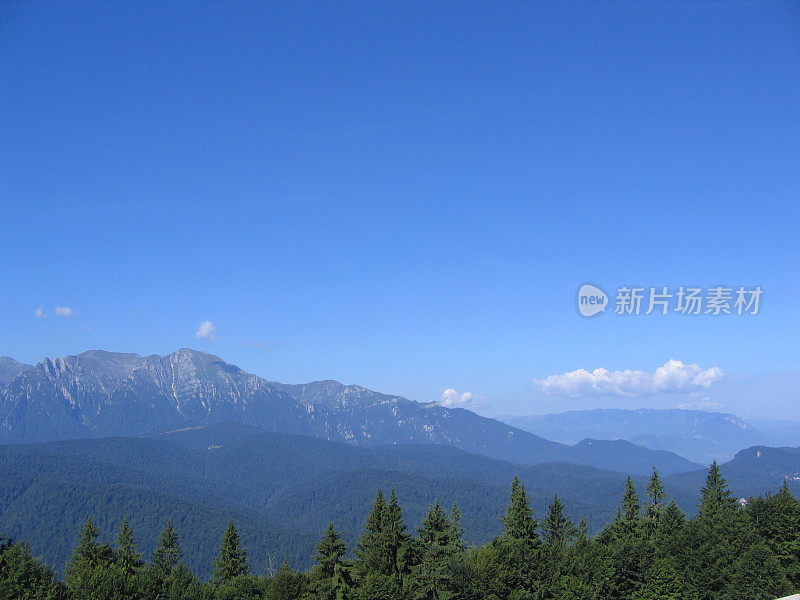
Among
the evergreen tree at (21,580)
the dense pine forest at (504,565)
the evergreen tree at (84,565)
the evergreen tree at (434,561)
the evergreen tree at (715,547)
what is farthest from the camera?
the evergreen tree at (715,547)

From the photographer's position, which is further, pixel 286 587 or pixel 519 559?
pixel 286 587

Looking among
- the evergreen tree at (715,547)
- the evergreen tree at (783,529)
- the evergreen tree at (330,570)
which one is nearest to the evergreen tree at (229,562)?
the evergreen tree at (330,570)

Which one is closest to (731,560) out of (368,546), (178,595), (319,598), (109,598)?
(368,546)

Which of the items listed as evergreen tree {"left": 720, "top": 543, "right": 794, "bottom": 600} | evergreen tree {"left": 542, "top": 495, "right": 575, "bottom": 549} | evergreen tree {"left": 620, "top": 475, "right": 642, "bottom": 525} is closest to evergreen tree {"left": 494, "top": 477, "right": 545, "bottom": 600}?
evergreen tree {"left": 542, "top": 495, "right": 575, "bottom": 549}

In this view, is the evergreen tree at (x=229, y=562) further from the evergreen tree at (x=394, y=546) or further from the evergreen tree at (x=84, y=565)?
the evergreen tree at (x=394, y=546)

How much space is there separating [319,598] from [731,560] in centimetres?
4720

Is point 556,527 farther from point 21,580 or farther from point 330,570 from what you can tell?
point 21,580

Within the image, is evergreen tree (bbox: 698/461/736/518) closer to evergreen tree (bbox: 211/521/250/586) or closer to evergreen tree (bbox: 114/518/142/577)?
evergreen tree (bbox: 211/521/250/586)

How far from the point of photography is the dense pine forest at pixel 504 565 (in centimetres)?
5106

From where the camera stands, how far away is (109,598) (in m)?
55.0

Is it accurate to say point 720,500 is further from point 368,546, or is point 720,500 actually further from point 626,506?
point 368,546

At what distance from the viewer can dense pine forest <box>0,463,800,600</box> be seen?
51062 mm

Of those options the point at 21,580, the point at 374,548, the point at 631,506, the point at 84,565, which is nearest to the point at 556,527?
the point at 631,506

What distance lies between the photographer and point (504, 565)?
54250 mm
